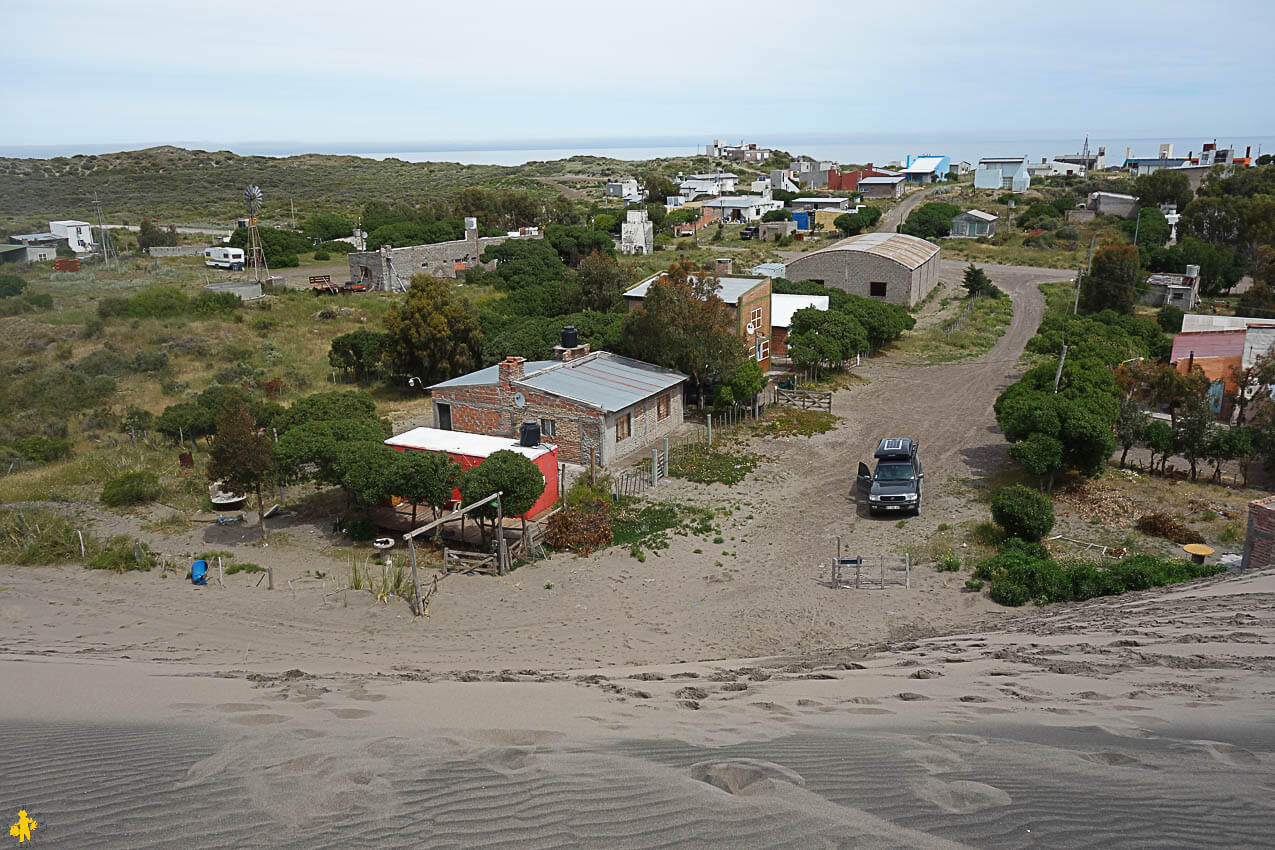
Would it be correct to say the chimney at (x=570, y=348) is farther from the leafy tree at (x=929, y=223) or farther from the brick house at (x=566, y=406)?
the leafy tree at (x=929, y=223)

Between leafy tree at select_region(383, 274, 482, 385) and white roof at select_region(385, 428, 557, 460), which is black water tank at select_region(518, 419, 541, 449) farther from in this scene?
leafy tree at select_region(383, 274, 482, 385)

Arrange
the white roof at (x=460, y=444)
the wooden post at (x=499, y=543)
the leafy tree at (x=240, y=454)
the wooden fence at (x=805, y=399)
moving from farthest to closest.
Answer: the wooden fence at (x=805, y=399) < the white roof at (x=460, y=444) < the leafy tree at (x=240, y=454) < the wooden post at (x=499, y=543)

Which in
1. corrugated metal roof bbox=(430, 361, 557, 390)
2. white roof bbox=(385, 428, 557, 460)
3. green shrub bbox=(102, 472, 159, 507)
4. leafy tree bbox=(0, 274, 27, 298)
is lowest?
green shrub bbox=(102, 472, 159, 507)

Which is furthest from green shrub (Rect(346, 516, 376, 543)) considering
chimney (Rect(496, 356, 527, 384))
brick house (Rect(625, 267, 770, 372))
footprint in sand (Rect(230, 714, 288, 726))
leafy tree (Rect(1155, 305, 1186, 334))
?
leafy tree (Rect(1155, 305, 1186, 334))

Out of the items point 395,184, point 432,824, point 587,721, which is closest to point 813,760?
point 587,721

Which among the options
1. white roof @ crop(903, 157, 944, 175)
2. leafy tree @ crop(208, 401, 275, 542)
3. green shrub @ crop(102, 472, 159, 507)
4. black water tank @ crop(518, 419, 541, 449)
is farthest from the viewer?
white roof @ crop(903, 157, 944, 175)

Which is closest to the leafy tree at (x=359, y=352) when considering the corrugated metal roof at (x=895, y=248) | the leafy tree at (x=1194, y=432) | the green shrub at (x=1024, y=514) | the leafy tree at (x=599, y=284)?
the leafy tree at (x=599, y=284)

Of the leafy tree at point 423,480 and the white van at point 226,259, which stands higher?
the white van at point 226,259
